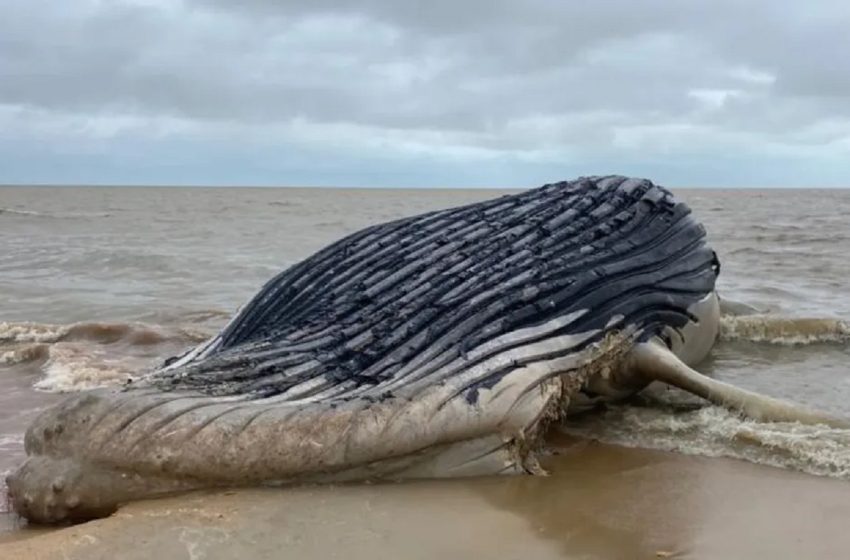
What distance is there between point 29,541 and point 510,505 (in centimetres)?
204

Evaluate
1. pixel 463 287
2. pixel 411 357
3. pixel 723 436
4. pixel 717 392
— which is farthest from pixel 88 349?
pixel 723 436

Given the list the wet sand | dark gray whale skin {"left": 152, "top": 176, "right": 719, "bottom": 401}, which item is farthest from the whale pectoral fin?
the wet sand

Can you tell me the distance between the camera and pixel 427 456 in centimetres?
470

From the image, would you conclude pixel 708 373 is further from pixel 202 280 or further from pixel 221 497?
pixel 202 280

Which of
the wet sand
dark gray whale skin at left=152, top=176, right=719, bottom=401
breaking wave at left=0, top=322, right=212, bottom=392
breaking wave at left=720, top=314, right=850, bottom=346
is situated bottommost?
breaking wave at left=0, top=322, right=212, bottom=392

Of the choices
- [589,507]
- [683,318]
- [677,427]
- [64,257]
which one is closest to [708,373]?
[683,318]

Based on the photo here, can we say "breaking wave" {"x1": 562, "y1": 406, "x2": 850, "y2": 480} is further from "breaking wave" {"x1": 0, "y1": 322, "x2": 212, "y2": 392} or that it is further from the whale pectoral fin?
"breaking wave" {"x1": 0, "y1": 322, "x2": 212, "y2": 392}

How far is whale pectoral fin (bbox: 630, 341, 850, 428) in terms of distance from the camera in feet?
17.7

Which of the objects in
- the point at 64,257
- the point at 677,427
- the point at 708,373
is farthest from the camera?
the point at 64,257

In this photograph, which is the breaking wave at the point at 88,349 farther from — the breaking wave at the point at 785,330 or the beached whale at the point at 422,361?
the breaking wave at the point at 785,330

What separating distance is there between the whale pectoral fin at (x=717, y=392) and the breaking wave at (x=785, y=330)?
10.2ft

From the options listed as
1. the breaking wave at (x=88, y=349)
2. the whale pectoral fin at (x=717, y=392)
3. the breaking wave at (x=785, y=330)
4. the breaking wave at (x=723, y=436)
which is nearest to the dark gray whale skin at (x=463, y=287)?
the whale pectoral fin at (x=717, y=392)

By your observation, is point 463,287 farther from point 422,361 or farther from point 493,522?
point 493,522

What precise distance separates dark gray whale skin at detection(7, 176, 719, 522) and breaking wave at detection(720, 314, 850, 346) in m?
1.92
